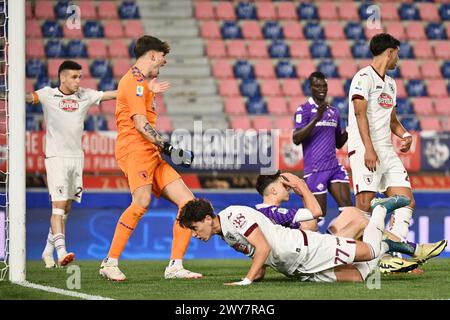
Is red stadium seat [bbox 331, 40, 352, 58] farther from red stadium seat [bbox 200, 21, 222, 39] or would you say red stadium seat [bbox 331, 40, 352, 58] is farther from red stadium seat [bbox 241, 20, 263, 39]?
red stadium seat [bbox 200, 21, 222, 39]

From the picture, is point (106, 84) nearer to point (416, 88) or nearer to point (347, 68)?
point (347, 68)

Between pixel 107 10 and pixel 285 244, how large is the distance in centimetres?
1431

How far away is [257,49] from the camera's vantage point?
20.2 meters

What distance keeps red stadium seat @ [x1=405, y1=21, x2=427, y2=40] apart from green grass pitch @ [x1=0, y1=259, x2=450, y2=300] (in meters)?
13.3

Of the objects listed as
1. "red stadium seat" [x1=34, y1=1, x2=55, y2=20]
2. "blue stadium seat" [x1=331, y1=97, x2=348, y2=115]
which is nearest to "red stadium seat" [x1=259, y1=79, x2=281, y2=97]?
"blue stadium seat" [x1=331, y1=97, x2=348, y2=115]

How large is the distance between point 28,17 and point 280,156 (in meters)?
7.16

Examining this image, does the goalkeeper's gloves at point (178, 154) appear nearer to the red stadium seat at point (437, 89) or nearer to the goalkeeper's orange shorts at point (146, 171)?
the goalkeeper's orange shorts at point (146, 171)

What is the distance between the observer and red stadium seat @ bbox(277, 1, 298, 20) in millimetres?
21094

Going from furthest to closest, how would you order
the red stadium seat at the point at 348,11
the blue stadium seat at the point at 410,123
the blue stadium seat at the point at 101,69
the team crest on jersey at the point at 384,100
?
the red stadium seat at the point at 348,11 → the blue stadium seat at the point at 101,69 → the blue stadium seat at the point at 410,123 → the team crest on jersey at the point at 384,100

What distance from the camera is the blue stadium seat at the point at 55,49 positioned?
62.3ft

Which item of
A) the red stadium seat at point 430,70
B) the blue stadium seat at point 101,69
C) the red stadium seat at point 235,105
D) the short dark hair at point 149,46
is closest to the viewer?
the short dark hair at point 149,46

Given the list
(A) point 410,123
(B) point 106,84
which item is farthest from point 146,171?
(B) point 106,84

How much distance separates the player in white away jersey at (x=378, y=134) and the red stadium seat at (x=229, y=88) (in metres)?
10.9

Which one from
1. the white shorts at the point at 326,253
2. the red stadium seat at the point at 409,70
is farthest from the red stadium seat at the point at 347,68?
the white shorts at the point at 326,253
